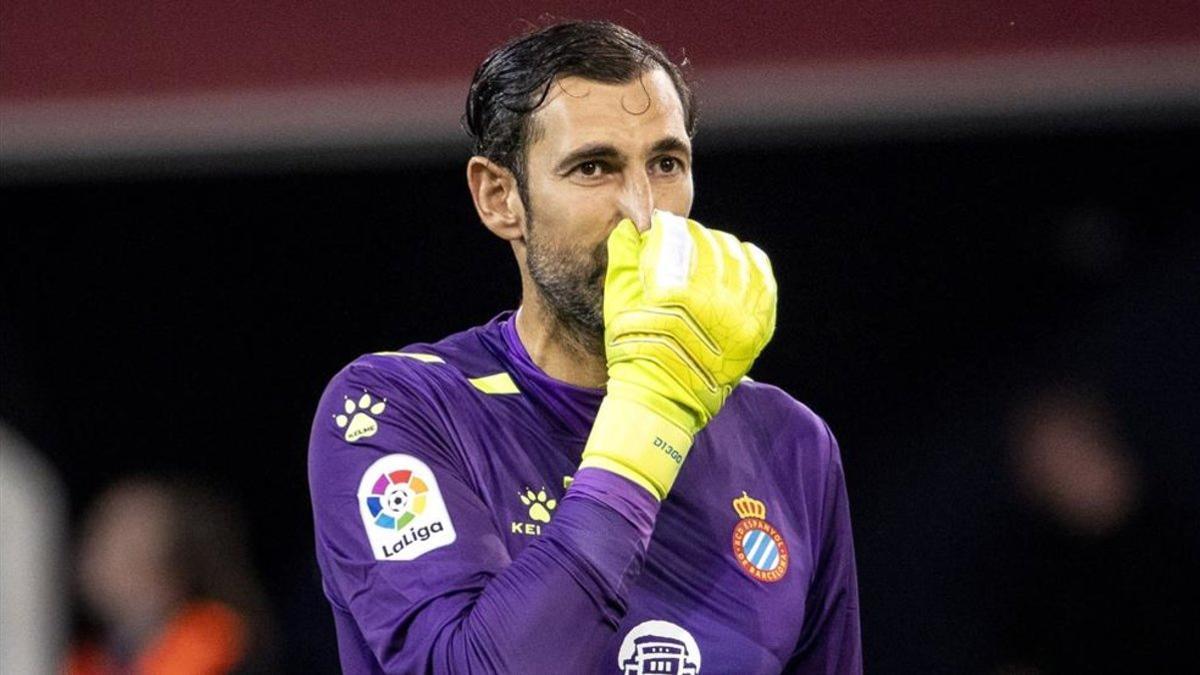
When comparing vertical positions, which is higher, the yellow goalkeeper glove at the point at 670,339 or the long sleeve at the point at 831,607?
the yellow goalkeeper glove at the point at 670,339

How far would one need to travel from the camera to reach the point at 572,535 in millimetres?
1913

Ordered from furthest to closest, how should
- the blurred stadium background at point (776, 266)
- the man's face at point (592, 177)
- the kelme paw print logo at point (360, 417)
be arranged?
the blurred stadium background at point (776, 266), the man's face at point (592, 177), the kelme paw print logo at point (360, 417)

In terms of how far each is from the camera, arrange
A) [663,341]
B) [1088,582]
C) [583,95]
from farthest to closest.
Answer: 1. [1088,582]
2. [583,95]
3. [663,341]

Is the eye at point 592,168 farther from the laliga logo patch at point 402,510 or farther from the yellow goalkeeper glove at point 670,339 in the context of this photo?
the laliga logo patch at point 402,510

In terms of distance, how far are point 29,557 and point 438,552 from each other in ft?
8.06

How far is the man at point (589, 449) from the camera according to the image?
194 centimetres

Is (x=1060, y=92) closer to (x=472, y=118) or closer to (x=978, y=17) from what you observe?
(x=978, y=17)

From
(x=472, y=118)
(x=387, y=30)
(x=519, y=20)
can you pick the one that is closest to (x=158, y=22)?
(x=387, y=30)

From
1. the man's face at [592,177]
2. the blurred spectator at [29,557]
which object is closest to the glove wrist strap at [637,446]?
the man's face at [592,177]

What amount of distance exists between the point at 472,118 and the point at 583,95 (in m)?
0.24

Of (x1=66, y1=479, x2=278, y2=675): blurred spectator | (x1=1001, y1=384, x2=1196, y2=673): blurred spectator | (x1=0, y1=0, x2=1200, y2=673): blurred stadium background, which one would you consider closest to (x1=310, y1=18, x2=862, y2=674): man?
(x1=0, y1=0, x2=1200, y2=673): blurred stadium background

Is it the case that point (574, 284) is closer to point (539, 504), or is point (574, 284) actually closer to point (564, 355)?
point (564, 355)

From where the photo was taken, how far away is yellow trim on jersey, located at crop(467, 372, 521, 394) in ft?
7.40

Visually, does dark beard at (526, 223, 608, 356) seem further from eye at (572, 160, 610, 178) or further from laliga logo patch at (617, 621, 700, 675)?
laliga logo patch at (617, 621, 700, 675)
